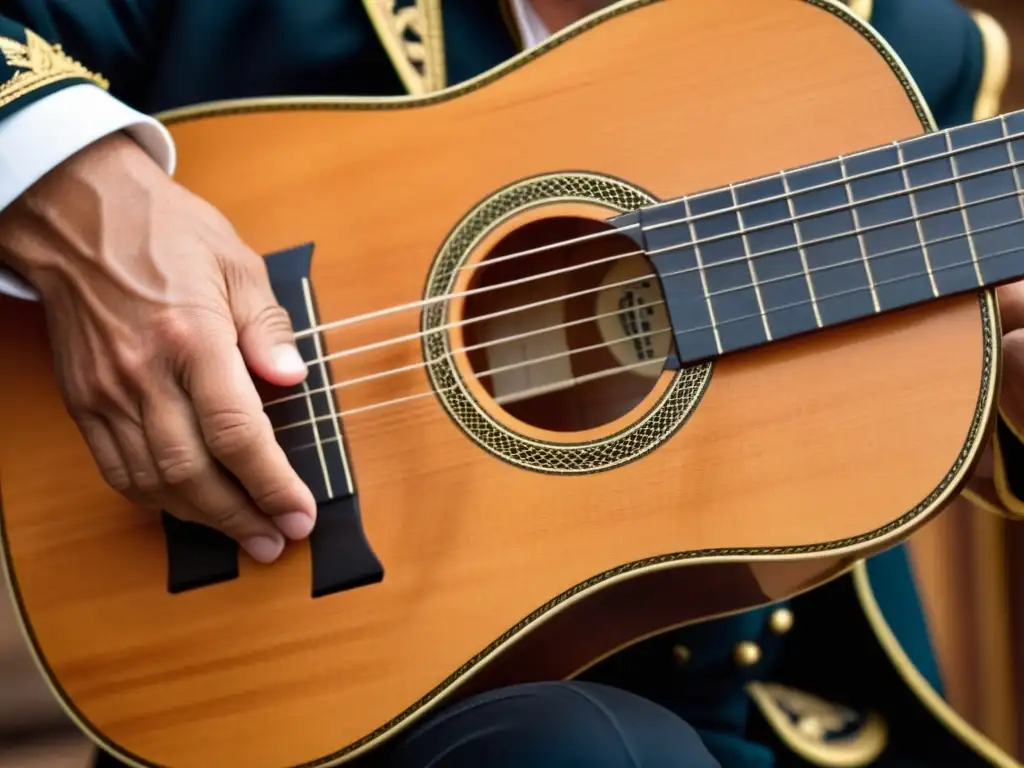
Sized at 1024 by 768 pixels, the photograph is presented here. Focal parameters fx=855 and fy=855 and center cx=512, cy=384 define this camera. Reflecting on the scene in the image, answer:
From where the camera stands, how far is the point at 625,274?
773 mm

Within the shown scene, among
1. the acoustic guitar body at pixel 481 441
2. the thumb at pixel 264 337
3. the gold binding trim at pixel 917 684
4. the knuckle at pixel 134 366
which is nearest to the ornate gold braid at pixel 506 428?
the acoustic guitar body at pixel 481 441

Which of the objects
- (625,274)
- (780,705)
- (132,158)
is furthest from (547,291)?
(780,705)

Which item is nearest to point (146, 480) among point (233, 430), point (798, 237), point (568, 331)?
point (233, 430)

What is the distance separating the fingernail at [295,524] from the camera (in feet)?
2.07

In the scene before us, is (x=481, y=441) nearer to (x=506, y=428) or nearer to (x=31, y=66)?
(x=506, y=428)

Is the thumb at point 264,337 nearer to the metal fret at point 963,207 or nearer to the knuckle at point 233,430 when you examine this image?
the knuckle at point 233,430

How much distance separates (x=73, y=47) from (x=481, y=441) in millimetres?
505

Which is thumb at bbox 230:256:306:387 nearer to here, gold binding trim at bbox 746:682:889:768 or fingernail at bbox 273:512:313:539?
fingernail at bbox 273:512:313:539

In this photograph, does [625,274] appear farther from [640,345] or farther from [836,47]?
[836,47]

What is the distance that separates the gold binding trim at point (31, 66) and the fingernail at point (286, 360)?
0.26 meters

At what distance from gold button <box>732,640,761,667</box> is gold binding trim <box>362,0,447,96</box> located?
58 cm

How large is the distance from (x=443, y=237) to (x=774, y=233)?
254mm

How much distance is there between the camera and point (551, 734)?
61 centimetres

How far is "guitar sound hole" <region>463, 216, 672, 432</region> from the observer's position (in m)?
0.74
